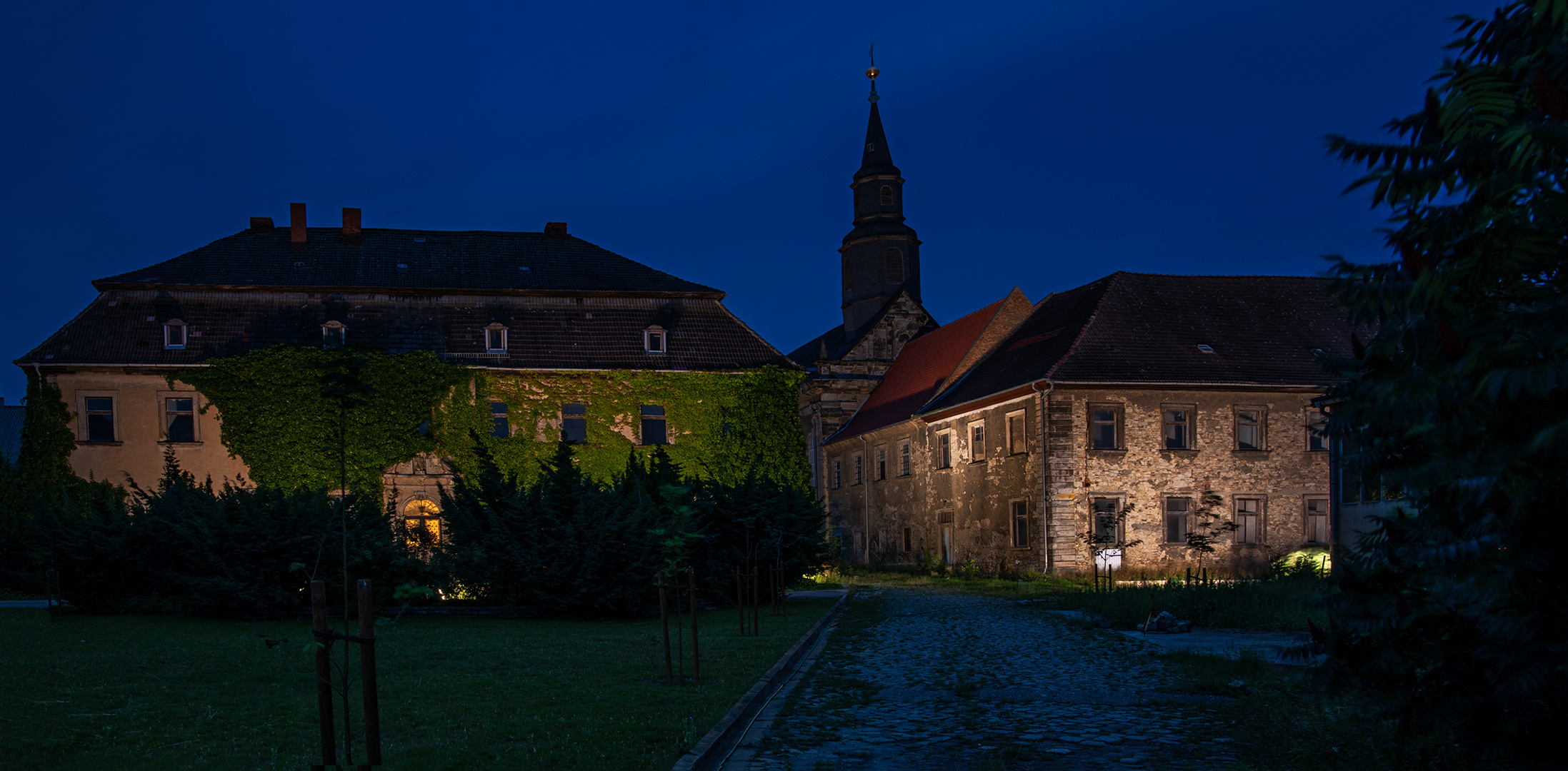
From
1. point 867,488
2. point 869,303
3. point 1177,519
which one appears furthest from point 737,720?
point 869,303

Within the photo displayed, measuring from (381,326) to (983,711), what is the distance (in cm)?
3018

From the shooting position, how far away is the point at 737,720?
9.15m

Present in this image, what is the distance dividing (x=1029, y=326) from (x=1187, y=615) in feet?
72.3

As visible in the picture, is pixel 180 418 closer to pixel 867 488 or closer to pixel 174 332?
pixel 174 332

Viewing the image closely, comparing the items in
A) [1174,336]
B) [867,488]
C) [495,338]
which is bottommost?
[867,488]

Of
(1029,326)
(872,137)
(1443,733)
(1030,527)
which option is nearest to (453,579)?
(1030,527)

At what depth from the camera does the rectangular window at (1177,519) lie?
32.2 m

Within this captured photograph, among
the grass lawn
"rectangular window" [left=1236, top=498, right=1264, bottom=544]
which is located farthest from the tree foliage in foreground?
"rectangular window" [left=1236, top=498, right=1264, bottom=544]

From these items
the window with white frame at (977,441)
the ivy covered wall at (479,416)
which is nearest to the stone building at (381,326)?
the ivy covered wall at (479,416)

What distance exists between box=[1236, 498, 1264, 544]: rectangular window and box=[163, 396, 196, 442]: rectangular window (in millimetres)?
29607

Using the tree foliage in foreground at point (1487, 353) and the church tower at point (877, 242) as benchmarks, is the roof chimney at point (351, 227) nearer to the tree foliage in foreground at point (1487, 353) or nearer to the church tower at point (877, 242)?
the church tower at point (877, 242)

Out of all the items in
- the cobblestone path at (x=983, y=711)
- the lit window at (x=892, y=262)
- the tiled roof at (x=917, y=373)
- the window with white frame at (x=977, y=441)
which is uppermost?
the lit window at (x=892, y=262)

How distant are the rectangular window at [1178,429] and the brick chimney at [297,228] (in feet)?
87.7

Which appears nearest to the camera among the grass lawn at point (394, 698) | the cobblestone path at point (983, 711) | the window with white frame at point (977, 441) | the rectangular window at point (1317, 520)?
the grass lawn at point (394, 698)
